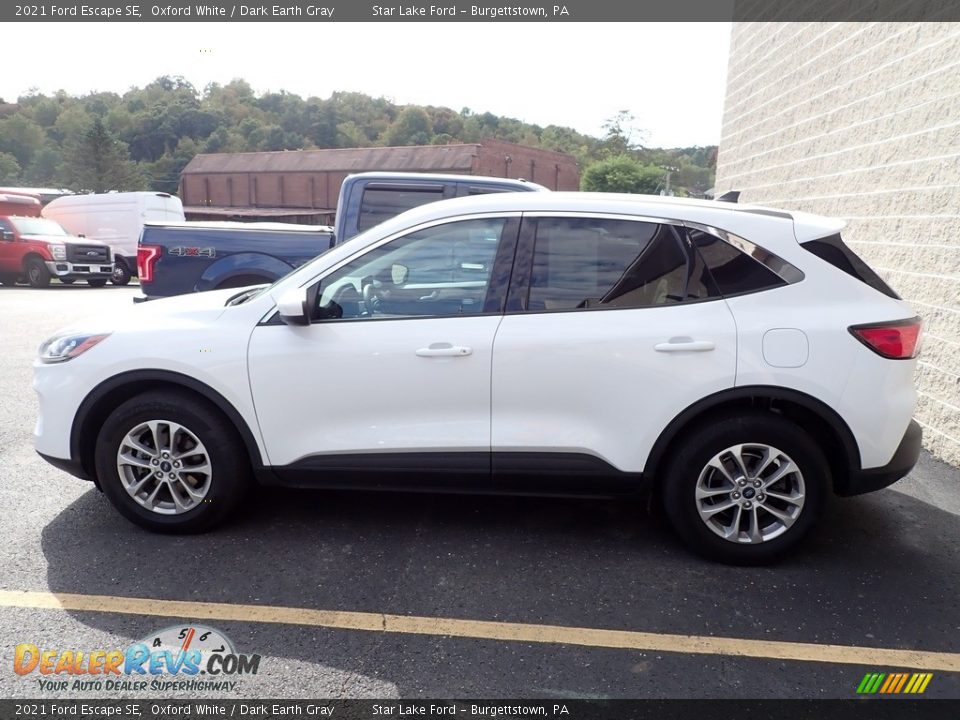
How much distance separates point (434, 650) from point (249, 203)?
57.4 metres

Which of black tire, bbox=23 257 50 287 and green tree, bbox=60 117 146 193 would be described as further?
green tree, bbox=60 117 146 193

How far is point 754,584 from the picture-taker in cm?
320

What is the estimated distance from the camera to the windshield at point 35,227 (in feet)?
57.1

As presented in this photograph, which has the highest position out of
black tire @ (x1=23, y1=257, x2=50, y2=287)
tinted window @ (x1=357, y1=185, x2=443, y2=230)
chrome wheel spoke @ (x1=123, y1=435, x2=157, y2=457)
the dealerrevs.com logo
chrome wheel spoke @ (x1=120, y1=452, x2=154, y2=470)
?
tinted window @ (x1=357, y1=185, x2=443, y2=230)

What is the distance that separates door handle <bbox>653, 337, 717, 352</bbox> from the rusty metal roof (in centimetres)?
3548

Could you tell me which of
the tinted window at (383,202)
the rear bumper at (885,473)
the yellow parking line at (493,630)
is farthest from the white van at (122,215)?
the rear bumper at (885,473)

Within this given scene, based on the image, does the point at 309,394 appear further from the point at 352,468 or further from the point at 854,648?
the point at 854,648

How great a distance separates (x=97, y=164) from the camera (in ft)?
222

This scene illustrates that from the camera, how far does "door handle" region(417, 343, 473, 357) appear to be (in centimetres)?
325

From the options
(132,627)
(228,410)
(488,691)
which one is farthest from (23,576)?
(488,691)

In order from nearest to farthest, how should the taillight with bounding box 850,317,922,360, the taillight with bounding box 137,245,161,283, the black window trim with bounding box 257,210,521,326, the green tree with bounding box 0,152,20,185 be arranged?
1. the taillight with bounding box 850,317,922,360
2. the black window trim with bounding box 257,210,521,326
3. the taillight with bounding box 137,245,161,283
4. the green tree with bounding box 0,152,20,185

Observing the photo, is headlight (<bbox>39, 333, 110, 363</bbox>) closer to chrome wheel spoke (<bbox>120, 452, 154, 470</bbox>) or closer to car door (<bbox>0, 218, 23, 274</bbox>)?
chrome wheel spoke (<bbox>120, 452, 154, 470</bbox>)

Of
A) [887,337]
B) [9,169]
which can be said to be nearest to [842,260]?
[887,337]

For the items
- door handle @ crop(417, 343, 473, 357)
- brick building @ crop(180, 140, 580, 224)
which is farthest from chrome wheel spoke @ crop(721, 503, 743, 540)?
brick building @ crop(180, 140, 580, 224)
